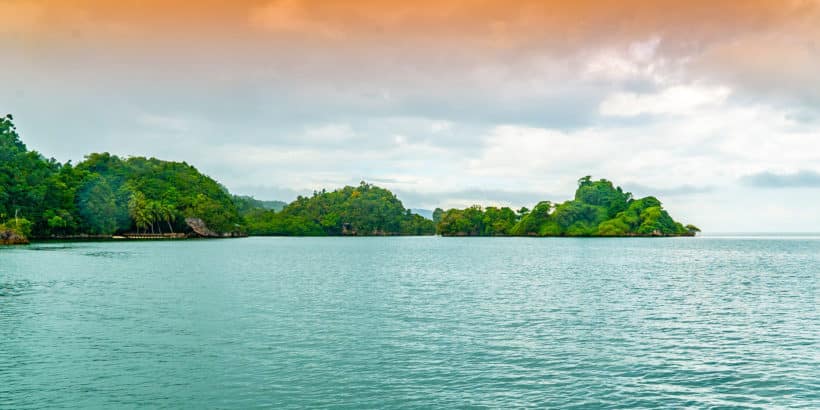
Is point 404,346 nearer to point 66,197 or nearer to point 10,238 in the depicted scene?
point 10,238

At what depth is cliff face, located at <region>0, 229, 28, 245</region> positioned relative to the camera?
11838 centimetres

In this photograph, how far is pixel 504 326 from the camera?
27.0 metres

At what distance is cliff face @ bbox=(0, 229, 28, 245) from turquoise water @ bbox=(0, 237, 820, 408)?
306 feet

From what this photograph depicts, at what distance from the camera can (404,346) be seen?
2253cm

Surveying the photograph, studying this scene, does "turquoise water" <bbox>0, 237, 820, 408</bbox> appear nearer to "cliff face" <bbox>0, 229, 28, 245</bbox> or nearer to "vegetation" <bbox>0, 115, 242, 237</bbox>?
"cliff face" <bbox>0, 229, 28, 245</bbox>

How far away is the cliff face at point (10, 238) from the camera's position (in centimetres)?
11838

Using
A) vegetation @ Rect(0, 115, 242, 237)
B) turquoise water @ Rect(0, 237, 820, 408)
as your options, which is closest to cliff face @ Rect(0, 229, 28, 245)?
vegetation @ Rect(0, 115, 242, 237)

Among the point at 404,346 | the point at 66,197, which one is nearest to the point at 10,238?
the point at 66,197

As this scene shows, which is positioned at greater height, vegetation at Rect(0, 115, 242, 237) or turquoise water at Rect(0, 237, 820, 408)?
vegetation at Rect(0, 115, 242, 237)

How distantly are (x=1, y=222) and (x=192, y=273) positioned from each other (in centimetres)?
10590

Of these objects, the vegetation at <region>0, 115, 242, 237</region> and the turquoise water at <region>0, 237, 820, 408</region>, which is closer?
the turquoise water at <region>0, 237, 820, 408</region>

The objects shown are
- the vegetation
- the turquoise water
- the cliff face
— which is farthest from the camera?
the vegetation

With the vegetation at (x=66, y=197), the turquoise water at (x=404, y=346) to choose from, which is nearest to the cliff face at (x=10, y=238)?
the vegetation at (x=66, y=197)

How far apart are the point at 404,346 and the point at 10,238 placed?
132 metres
